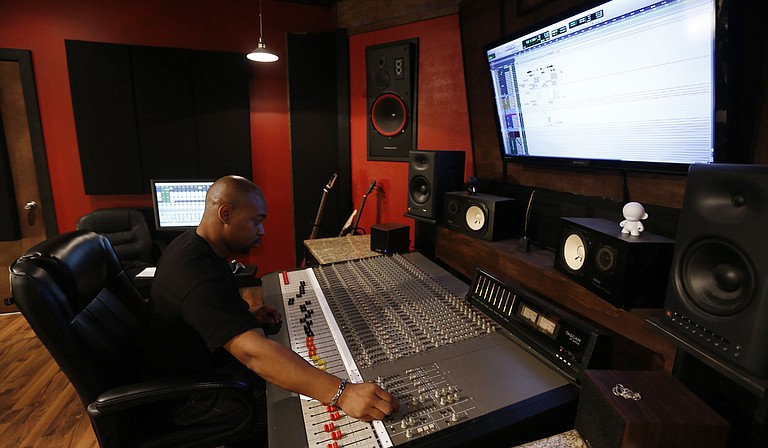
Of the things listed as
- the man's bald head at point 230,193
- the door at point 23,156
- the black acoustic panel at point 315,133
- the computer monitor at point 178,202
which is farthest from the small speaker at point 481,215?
the door at point 23,156

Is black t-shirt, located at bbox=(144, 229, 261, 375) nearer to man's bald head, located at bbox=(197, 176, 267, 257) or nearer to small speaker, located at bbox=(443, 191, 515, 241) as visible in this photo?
man's bald head, located at bbox=(197, 176, 267, 257)

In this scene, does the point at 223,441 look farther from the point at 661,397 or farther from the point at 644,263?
the point at 644,263

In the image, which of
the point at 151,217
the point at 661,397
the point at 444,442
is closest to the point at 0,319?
the point at 151,217

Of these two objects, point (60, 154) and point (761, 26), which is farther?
point (60, 154)

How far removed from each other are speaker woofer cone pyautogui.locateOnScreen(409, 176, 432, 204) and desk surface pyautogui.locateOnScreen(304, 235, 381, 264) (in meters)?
0.39

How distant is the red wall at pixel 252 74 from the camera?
9.41ft

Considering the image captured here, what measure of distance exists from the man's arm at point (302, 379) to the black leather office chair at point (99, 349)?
0.24m

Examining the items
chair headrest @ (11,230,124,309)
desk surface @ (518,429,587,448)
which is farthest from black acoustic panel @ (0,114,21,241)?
desk surface @ (518,429,587,448)

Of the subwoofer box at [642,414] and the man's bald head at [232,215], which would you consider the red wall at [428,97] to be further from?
the subwoofer box at [642,414]

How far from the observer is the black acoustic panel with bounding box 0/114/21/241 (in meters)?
3.12

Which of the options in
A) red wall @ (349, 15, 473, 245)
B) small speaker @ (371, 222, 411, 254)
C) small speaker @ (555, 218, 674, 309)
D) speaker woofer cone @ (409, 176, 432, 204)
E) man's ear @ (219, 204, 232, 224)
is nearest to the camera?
small speaker @ (555, 218, 674, 309)

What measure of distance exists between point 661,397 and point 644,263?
372 millimetres

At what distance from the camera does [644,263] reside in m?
0.99

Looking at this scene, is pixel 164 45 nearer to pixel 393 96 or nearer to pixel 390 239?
pixel 393 96
